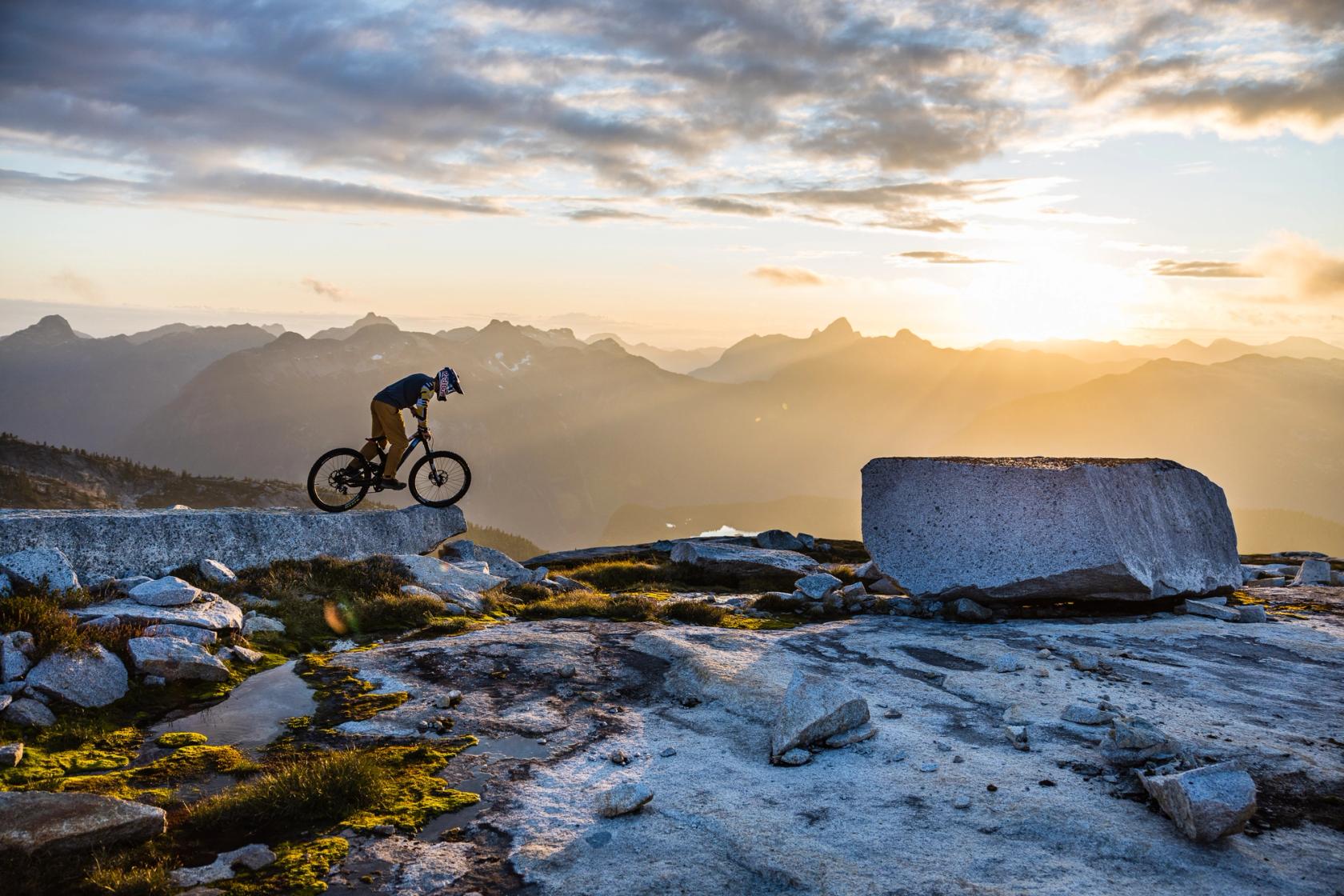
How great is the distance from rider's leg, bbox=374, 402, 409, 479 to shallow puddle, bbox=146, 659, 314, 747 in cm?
718

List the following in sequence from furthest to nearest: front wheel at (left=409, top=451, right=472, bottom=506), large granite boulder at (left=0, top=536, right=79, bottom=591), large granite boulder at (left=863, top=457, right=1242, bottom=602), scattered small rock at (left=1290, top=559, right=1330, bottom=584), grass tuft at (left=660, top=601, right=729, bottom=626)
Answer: front wheel at (left=409, top=451, right=472, bottom=506)
scattered small rock at (left=1290, top=559, right=1330, bottom=584)
grass tuft at (left=660, top=601, right=729, bottom=626)
large granite boulder at (left=863, top=457, right=1242, bottom=602)
large granite boulder at (left=0, top=536, right=79, bottom=591)

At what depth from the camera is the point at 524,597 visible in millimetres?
14000

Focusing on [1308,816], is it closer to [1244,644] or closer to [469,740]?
[1244,644]

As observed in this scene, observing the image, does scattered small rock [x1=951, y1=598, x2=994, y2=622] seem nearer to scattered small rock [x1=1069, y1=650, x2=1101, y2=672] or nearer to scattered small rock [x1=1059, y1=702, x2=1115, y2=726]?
scattered small rock [x1=1069, y1=650, x2=1101, y2=672]

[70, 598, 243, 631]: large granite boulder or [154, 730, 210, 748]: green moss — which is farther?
[70, 598, 243, 631]: large granite boulder

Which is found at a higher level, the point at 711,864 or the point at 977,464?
the point at 977,464

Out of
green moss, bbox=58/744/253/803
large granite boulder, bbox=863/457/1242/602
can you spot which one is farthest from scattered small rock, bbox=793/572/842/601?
green moss, bbox=58/744/253/803

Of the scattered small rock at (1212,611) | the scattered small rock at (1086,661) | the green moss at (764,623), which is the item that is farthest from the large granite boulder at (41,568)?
the scattered small rock at (1212,611)

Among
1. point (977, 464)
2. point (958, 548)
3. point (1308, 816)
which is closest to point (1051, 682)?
point (1308, 816)

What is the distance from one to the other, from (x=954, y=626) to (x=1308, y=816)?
589cm


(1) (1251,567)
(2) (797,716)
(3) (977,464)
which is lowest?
(1) (1251,567)

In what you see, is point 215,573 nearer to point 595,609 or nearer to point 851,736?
point 595,609

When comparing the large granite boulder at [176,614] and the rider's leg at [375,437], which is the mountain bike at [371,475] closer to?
the rider's leg at [375,437]

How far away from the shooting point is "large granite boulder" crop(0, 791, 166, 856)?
4.73 meters
